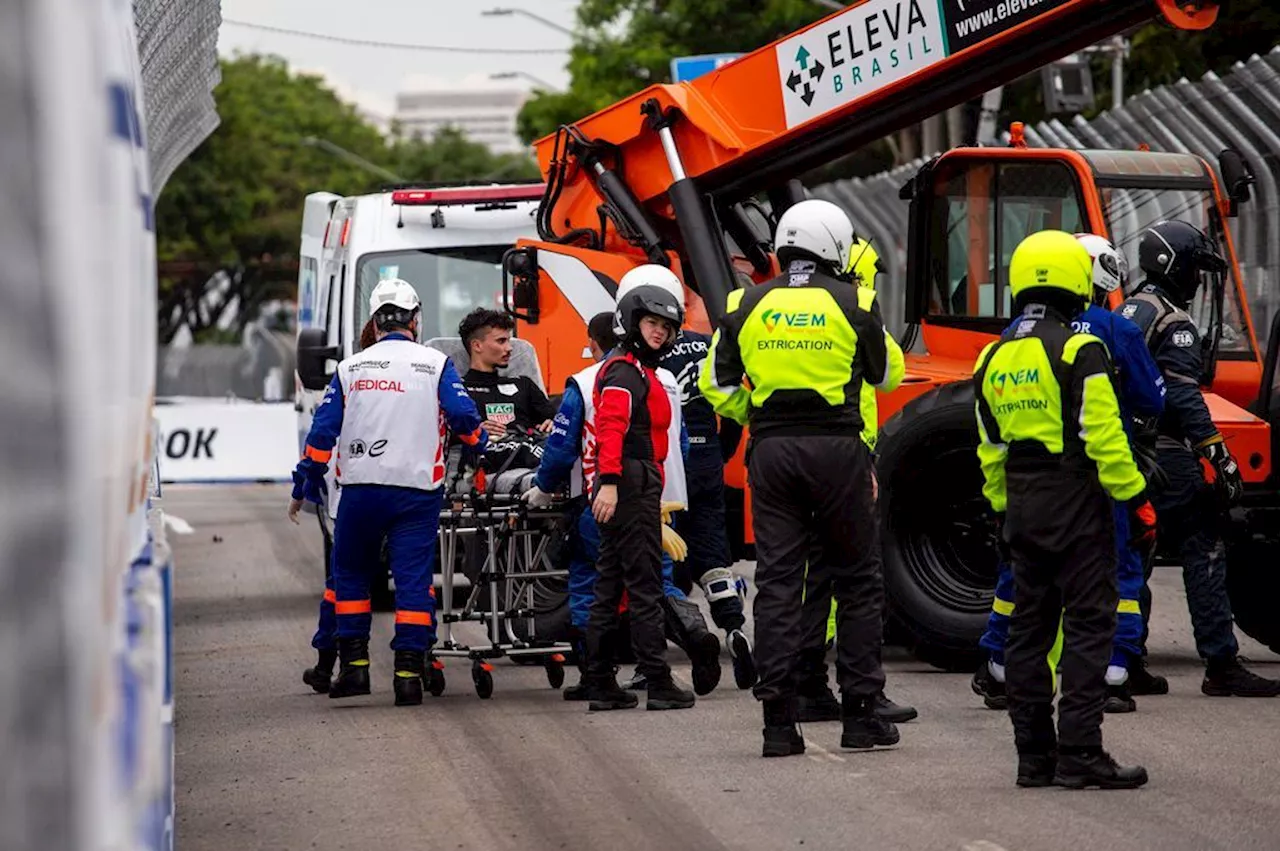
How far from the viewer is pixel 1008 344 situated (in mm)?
7621

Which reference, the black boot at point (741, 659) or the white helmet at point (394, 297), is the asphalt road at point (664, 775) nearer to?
the black boot at point (741, 659)

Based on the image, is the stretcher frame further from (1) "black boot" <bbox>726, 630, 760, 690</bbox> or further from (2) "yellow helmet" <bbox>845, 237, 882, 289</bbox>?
(2) "yellow helmet" <bbox>845, 237, 882, 289</bbox>

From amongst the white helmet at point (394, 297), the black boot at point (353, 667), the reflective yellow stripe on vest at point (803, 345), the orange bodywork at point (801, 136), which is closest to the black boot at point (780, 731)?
the reflective yellow stripe on vest at point (803, 345)

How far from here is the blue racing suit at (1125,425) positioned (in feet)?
27.2

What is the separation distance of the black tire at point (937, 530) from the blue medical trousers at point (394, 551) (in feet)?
7.28

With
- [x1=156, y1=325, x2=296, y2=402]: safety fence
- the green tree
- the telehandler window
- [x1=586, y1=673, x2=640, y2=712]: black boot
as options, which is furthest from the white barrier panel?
the green tree

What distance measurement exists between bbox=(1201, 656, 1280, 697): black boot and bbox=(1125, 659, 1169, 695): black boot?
18 centimetres

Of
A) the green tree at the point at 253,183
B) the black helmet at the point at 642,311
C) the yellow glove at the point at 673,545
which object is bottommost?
the yellow glove at the point at 673,545

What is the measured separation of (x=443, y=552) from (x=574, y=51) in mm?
33108

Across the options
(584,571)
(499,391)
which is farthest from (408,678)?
(499,391)

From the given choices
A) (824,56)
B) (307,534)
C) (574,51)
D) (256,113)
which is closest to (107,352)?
(824,56)

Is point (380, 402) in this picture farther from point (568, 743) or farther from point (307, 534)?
point (307, 534)

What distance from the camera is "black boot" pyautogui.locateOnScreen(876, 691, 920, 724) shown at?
28.1 feet

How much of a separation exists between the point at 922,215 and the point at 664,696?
3.15 m
